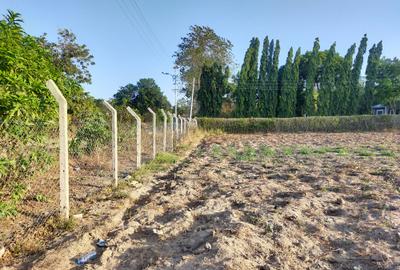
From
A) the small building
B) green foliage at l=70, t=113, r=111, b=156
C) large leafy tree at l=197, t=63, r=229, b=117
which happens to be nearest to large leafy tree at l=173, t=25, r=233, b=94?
large leafy tree at l=197, t=63, r=229, b=117

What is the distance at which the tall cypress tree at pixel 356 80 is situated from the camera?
1412 inches

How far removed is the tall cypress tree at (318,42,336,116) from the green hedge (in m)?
8.53

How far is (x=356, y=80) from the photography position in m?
36.4

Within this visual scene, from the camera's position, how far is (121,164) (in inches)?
348

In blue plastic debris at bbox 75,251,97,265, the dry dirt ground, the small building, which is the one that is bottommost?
blue plastic debris at bbox 75,251,97,265

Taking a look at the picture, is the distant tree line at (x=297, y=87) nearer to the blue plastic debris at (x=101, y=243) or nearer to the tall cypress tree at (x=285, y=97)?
the tall cypress tree at (x=285, y=97)

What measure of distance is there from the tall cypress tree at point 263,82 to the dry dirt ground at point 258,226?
29966 mm

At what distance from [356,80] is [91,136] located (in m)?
33.7

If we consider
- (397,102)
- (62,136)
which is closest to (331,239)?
(62,136)

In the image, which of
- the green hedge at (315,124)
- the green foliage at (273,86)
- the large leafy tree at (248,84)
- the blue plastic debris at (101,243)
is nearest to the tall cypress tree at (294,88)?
the green foliage at (273,86)

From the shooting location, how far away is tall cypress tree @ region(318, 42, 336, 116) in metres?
35.9

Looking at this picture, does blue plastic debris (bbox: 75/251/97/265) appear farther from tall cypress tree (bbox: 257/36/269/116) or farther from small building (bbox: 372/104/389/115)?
small building (bbox: 372/104/389/115)

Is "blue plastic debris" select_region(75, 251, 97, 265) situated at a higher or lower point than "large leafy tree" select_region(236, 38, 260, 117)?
lower

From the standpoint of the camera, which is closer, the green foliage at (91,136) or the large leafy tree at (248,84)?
the green foliage at (91,136)
